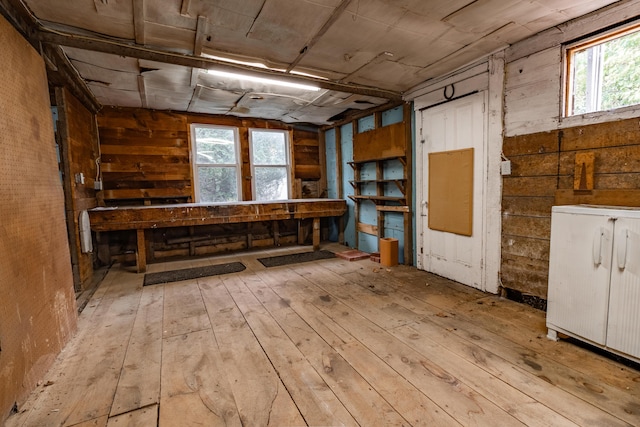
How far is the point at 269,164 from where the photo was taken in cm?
537

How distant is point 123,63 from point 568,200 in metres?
4.08

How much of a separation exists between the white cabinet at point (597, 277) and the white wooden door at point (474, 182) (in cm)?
102

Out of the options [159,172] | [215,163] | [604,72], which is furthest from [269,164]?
[604,72]

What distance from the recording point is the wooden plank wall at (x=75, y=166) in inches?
123

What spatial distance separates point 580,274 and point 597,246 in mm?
217

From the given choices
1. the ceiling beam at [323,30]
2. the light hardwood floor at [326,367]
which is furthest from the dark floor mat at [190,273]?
the ceiling beam at [323,30]

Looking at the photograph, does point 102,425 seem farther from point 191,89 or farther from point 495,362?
point 191,89

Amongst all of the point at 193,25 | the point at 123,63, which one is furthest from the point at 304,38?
the point at 123,63

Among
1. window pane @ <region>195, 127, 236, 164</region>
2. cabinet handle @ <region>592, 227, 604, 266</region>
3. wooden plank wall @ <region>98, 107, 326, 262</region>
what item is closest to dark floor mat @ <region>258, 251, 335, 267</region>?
wooden plank wall @ <region>98, 107, 326, 262</region>

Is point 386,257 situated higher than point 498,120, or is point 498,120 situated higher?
point 498,120

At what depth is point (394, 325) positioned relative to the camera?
7.77ft

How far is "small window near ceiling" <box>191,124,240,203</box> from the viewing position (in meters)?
4.86

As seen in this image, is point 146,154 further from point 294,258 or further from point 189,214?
point 294,258

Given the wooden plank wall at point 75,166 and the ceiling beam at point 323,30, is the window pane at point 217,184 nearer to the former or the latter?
the wooden plank wall at point 75,166
